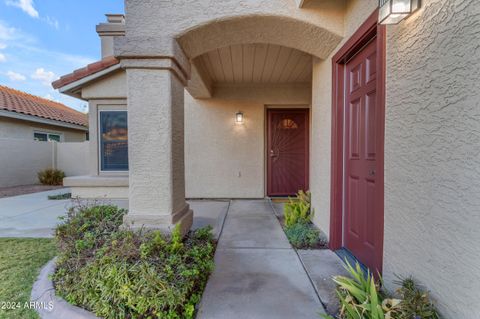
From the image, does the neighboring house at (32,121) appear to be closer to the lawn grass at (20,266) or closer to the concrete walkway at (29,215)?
the concrete walkway at (29,215)

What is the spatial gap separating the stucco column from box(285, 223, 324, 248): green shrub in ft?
5.48

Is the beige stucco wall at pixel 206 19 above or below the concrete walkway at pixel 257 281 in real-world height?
above

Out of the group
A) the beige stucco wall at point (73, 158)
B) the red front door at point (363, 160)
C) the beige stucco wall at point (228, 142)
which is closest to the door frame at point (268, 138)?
the beige stucco wall at point (228, 142)

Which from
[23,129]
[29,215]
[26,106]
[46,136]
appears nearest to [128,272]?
[29,215]

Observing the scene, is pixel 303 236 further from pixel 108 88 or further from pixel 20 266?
pixel 108 88

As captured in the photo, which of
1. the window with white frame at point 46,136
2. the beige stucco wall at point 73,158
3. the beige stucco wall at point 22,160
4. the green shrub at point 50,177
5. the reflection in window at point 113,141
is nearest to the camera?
the reflection in window at point 113,141

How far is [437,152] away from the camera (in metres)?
1.40

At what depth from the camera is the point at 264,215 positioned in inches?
187

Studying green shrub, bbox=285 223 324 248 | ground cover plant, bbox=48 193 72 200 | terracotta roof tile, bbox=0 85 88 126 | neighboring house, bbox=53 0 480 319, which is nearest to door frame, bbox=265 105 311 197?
neighboring house, bbox=53 0 480 319

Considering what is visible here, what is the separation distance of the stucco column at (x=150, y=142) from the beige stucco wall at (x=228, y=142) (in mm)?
3576

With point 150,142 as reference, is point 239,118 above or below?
above

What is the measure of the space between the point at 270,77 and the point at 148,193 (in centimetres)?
408

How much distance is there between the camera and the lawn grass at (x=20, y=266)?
2004mm

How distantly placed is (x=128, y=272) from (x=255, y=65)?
417 cm
